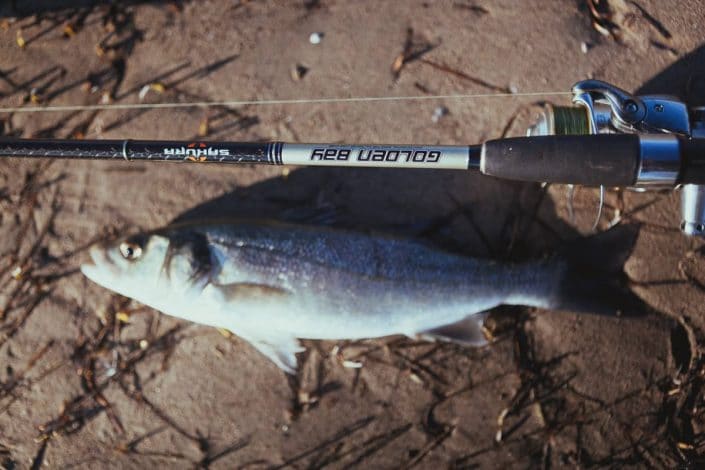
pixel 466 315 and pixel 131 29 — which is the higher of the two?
pixel 131 29

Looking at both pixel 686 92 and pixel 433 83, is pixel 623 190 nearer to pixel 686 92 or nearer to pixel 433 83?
pixel 686 92

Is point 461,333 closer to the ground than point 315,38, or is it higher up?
closer to the ground

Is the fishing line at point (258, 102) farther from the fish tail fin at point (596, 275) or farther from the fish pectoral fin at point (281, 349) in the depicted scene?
the fish pectoral fin at point (281, 349)

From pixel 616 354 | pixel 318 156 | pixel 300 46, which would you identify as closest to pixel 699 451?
pixel 616 354

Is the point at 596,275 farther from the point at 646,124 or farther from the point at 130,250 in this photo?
the point at 130,250

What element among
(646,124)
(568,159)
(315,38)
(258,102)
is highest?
(315,38)

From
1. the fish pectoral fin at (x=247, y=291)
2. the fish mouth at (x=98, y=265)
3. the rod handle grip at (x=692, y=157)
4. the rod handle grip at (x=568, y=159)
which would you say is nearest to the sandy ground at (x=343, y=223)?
the fish mouth at (x=98, y=265)

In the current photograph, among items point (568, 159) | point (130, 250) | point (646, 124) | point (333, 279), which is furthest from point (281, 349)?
point (646, 124)
